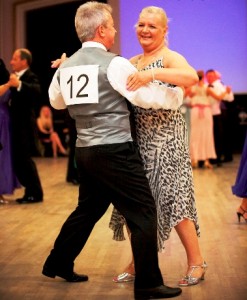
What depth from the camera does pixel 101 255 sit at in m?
3.37

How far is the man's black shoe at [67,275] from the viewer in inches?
109

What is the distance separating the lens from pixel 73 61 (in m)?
2.49

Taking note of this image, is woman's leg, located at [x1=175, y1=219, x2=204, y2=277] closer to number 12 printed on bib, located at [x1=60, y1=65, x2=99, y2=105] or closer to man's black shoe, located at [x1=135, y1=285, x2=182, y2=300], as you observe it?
man's black shoe, located at [x1=135, y1=285, x2=182, y2=300]

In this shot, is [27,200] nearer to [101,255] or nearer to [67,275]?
[101,255]

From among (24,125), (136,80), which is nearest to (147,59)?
(136,80)

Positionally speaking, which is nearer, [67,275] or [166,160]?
[166,160]

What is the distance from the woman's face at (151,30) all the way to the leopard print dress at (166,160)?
0.98ft

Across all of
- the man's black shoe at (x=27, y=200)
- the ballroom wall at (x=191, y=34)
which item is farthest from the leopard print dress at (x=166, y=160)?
the ballroom wall at (x=191, y=34)

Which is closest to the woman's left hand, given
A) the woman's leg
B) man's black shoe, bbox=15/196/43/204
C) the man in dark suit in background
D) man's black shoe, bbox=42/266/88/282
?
the woman's leg

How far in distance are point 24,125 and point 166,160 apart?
2795mm

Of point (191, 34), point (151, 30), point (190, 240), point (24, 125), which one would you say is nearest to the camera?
point (151, 30)

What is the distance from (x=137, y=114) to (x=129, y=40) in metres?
5.43

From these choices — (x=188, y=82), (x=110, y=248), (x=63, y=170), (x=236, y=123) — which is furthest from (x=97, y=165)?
(x=236, y=123)

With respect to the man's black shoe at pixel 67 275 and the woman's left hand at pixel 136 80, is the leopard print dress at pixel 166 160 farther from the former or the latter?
the man's black shoe at pixel 67 275
